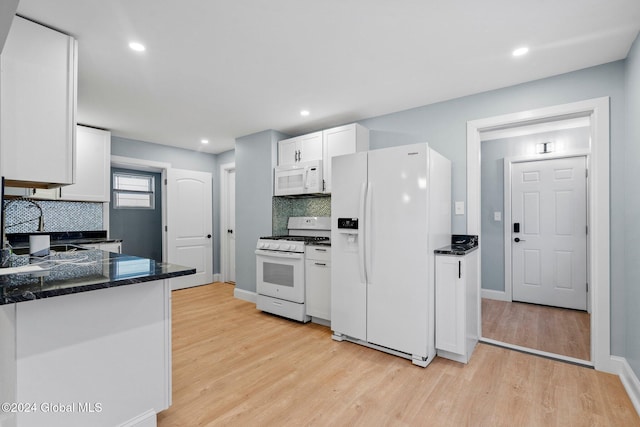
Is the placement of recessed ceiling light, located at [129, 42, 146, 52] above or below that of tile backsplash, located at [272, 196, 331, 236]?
above

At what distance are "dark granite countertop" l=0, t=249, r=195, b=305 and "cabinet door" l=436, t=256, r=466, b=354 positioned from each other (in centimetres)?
196

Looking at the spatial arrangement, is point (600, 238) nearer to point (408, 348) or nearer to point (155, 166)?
point (408, 348)

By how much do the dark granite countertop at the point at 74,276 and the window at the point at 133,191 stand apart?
394cm

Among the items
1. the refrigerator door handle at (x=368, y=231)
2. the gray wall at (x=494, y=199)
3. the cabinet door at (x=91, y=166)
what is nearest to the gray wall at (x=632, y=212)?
the refrigerator door handle at (x=368, y=231)

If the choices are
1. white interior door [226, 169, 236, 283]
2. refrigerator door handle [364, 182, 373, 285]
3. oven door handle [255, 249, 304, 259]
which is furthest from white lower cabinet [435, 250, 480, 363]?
white interior door [226, 169, 236, 283]

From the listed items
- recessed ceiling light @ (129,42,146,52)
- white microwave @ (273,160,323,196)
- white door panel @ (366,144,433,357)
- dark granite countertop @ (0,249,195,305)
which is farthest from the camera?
white microwave @ (273,160,323,196)

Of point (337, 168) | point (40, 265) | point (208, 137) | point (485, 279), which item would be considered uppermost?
point (208, 137)

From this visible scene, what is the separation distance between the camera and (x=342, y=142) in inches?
139

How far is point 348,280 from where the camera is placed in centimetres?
287

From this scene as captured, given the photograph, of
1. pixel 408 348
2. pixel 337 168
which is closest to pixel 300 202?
pixel 337 168

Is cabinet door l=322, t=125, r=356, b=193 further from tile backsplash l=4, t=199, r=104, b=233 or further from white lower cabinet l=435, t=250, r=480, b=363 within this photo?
tile backsplash l=4, t=199, r=104, b=233

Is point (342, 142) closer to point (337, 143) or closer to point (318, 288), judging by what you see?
point (337, 143)

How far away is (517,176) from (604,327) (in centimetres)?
244

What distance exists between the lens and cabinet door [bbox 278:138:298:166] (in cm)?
400
